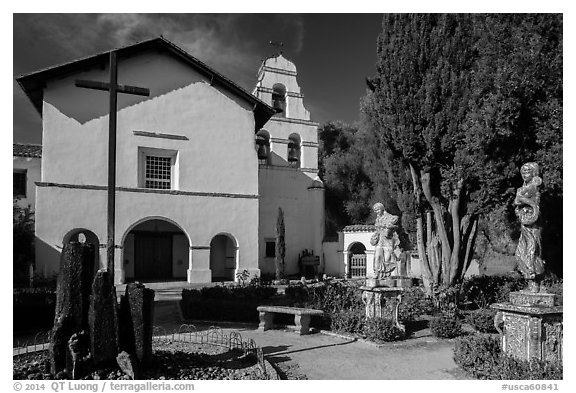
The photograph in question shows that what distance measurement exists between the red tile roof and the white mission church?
3024 mm

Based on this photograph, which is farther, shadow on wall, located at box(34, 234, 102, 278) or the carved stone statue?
shadow on wall, located at box(34, 234, 102, 278)

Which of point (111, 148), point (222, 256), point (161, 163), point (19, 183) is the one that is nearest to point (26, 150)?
point (19, 183)

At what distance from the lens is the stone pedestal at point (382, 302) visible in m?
9.63

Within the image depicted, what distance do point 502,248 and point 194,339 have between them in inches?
815

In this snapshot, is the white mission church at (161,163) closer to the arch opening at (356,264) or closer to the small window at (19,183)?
the arch opening at (356,264)

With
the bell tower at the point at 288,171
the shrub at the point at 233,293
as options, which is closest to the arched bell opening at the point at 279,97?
the bell tower at the point at 288,171

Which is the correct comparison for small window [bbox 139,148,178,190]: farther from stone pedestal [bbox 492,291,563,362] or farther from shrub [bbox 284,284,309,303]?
stone pedestal [bbox 492,291,563,362]

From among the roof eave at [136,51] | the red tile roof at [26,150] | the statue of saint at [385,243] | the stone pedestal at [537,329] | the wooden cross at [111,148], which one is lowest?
the stone pedestal at [537,329]

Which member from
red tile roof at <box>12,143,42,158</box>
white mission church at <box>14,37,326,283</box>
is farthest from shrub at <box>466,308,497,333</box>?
red tile roof at <box>12,143,42,158</box>

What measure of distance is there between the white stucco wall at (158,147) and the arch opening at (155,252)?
2.06m

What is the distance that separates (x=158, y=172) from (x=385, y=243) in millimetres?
12427

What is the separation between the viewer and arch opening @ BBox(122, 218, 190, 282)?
65.8 feet

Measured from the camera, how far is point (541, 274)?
6.57 metres

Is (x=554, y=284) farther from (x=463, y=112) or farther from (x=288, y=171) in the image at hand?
(x=288, y=171)
